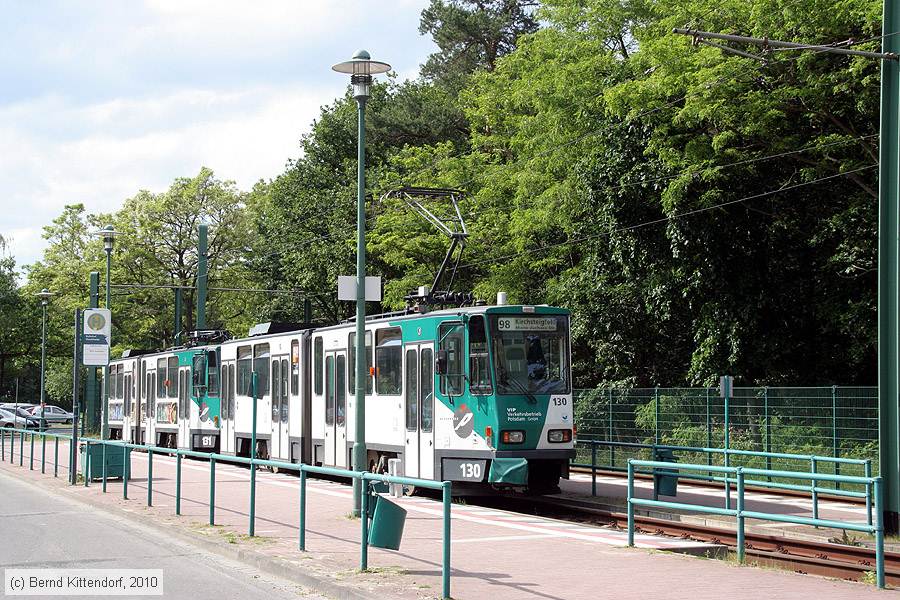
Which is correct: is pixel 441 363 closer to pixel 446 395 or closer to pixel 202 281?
pixel 446 395

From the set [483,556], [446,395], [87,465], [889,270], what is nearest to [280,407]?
[87,465]

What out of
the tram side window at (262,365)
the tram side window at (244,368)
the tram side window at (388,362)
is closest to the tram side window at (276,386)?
the tram side window at (262,365)

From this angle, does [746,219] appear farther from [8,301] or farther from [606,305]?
[8,301]

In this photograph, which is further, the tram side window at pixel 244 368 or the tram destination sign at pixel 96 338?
the tram side window at pixel 244 368

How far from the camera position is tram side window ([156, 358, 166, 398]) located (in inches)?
1409

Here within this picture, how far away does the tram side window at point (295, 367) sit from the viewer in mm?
24453

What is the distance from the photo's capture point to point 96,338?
75.3ft

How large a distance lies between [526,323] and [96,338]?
9516 mm

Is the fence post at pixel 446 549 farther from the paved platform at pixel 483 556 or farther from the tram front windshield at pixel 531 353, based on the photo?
the tram front windshield at pixel 531 353

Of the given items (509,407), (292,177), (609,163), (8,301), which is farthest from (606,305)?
(8,301)

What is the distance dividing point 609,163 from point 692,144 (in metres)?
3.75

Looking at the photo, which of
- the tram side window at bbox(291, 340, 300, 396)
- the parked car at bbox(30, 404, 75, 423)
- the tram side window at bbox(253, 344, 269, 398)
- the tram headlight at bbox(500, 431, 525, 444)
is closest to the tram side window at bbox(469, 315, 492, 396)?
the tram headlight at bbox(500, 431, 525, 444)

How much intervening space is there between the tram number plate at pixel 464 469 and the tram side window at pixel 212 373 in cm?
1336

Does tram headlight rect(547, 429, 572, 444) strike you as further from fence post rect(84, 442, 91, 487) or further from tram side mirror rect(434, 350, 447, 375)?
fence post rect(84, 442, 91, 487)
